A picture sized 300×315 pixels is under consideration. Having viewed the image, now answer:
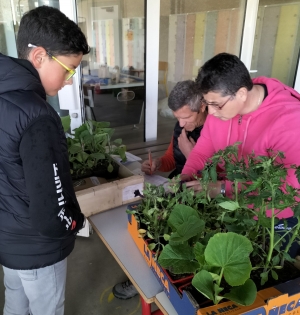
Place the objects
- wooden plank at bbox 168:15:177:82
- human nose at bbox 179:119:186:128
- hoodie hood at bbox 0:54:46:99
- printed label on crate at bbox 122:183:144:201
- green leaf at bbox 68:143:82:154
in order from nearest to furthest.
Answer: hoodie hood at bbox 0:54:46:99 < printed label on crate at bbox 122:183:144:201 < green leaf at bbox 68:143:82:154 < human nose at bbox 179:119:186:128 < wooden plank at bbox 168:15:177:82

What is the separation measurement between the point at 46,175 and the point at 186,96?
1.06m

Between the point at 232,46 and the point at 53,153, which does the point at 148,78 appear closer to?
the point at 232,46

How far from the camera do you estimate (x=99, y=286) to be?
2.03 m

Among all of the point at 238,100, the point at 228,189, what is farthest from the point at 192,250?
the point at 238,100

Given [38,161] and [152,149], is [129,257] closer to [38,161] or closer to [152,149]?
[38,161]

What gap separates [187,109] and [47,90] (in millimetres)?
904

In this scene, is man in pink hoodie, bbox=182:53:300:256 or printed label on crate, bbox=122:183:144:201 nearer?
man in pink hoodie, bbox=182:53:300:256

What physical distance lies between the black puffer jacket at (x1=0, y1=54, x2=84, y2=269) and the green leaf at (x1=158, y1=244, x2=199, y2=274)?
327mm

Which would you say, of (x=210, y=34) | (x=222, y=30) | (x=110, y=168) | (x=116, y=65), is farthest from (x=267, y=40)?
(x=110, y=168)

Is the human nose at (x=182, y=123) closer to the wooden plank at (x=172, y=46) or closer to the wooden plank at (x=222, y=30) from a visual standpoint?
the wooden plank at (x=172, y=46)

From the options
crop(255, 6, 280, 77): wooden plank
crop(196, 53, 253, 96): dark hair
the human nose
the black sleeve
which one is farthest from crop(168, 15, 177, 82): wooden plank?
the black sleeve

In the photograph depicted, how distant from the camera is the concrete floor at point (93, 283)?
186 cm

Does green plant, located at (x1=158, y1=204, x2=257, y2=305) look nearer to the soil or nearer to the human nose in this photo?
the soil

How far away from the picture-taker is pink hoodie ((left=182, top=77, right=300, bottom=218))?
117cm
